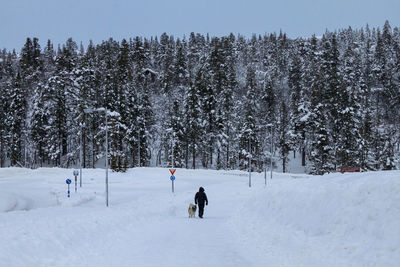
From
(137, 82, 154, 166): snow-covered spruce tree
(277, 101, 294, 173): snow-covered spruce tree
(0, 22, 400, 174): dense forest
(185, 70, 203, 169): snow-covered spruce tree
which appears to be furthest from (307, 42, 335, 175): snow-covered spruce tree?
(137, 82, 154, 166): snow-covered spruce tree

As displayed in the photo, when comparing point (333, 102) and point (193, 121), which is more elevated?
point (333, 102)

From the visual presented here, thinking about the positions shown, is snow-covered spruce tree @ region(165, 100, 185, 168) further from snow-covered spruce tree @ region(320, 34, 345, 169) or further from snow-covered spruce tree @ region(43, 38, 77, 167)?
snow-covered spruce tree @ region(320, 34, 345, 169)

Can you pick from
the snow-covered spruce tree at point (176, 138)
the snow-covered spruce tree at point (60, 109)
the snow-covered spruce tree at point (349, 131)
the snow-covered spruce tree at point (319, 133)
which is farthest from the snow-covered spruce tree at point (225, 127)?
the snow-covered spruce tree at point (60, 109)

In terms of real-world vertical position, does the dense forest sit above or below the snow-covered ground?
above

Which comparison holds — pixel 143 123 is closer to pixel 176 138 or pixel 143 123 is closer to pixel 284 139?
pixel 176 138

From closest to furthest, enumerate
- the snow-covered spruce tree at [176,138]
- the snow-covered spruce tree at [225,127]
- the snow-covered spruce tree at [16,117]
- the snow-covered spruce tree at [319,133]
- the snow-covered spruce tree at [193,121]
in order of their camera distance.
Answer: the snow-covered spruce tree at [319,133]
the snow-covered spruce tree at [176,138]
the snow-covered spruce tree at [193,121]
the snow-covered spruce tree at [225,127]
the snow-covered spruce tree at [16,117]

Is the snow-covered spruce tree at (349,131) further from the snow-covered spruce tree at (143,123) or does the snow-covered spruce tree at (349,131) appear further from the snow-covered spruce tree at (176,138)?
the snow-covered spruce tree at (143,123)

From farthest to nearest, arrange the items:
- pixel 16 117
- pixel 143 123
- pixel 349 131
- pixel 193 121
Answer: pixel 16 117
pixel 143 123
pixel 193 121
pixel 349 131

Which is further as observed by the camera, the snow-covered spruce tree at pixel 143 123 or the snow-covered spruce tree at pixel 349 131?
the snow-covered spruce tree at pixel 143 123

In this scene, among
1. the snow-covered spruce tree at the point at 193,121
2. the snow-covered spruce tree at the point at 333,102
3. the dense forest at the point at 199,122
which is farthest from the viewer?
the snow-covered spruce tree at the point at 193,121

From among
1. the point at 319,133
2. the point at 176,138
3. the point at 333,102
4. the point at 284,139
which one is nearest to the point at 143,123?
the point at 176,138

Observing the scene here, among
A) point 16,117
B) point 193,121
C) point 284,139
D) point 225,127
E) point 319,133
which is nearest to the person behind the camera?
point 319,133

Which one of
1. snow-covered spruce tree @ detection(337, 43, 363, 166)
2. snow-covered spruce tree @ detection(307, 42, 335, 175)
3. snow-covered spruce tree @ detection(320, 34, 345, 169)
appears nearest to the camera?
snow-covered spruce tree @ detection(337, 43, 363, 166)

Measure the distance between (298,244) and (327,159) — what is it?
44.8m
